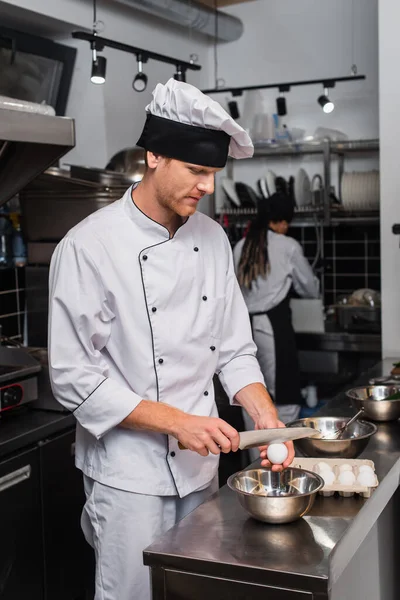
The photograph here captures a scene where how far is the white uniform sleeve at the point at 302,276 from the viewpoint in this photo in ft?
16.3

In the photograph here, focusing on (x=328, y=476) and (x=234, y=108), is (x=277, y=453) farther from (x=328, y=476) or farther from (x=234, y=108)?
(x=234, y=108)

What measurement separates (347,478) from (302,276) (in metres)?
3.16

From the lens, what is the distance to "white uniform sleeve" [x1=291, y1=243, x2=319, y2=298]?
16.3 ft

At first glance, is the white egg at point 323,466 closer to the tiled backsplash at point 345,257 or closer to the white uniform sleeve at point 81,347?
the white uniform sleeve at point 81,347

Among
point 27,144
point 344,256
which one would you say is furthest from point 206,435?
point 344,256

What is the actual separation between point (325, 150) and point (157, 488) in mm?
3865

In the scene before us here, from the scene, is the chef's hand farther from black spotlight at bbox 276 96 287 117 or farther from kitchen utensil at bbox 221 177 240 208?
kitchen utensil at bbox 221 177 240 208

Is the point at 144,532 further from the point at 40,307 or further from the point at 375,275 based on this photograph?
the point at 375,275

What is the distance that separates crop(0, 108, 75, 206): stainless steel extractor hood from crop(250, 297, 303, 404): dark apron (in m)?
2.58

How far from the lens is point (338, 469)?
2.00 meters

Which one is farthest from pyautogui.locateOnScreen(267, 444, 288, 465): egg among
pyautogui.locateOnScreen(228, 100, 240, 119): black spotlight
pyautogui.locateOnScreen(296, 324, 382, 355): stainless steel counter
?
pyautogui.locateOnScreen(228, 100, 240, 119): black spotlight

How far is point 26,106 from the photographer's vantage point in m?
2.22

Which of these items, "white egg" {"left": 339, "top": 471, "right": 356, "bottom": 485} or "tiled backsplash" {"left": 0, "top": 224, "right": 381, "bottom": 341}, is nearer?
"white egg" {"left": 339, "top": 471, "right": 356, "bottom": 485}

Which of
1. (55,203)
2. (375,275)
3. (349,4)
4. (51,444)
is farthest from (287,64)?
A: (51,444)
